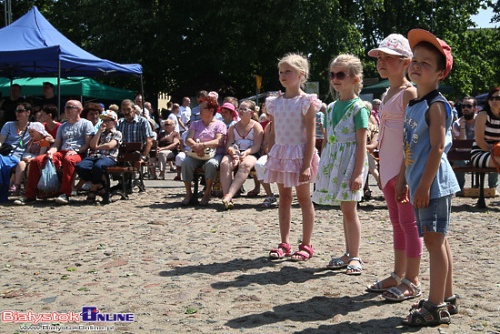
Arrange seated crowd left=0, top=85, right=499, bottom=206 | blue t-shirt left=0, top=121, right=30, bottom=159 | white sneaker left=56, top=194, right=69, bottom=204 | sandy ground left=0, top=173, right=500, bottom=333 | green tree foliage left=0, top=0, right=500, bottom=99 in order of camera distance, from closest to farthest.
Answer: sandy ground left=0, top=173, right=500, bottom=333
seated crowd left=0, top=85, right=499, bottom=206
white sneaker left=56, top=194, right=69, bottom=204
blue t-shirt left=0, top=121, right=30, bottom=159
green tree foliage left=0, top=0, right=500, bottom=99

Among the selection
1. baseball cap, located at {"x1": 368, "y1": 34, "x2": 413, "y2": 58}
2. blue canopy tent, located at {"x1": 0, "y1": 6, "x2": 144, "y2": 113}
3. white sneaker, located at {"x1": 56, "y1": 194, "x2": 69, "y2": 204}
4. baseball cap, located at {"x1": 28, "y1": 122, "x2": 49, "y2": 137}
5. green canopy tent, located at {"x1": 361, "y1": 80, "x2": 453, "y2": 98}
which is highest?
green canopy tent, located at {"x1": 361, "y1": 80, "x2": 453, "y2": 98}

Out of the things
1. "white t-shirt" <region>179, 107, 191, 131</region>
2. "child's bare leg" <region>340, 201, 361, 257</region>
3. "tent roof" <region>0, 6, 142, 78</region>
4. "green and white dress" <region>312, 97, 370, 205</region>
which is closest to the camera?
"green and white dress" <region>312, 97, 370, 205</region>

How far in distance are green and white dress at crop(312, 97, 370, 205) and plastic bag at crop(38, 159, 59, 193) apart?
6948 millimetres

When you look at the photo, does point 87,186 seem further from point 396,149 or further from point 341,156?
point 396,149

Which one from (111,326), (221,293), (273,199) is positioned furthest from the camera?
(273,199)

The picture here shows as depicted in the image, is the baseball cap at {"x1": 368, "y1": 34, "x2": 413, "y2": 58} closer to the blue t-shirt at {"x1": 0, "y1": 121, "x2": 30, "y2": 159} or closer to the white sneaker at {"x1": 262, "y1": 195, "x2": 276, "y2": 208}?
the white sneaker at {"x1": 262, "y1": 195, "x2": 276, "y2": 208}

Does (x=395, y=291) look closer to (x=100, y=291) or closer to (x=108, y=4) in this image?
(x=100, y=291)

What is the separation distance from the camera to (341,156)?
613cm

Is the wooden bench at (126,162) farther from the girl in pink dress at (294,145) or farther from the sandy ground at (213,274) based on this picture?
the girl in pink dress at (294,145)

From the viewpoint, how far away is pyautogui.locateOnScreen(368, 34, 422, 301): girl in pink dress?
5.20 m

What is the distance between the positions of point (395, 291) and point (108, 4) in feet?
112

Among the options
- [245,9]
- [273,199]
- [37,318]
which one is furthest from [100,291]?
[245,9]

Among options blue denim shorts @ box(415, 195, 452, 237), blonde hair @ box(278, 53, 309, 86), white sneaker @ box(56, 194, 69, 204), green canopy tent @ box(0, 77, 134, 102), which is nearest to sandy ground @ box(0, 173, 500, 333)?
blue denim shorts @ box(415, 195, 452, 237)

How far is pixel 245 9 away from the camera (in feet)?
117
